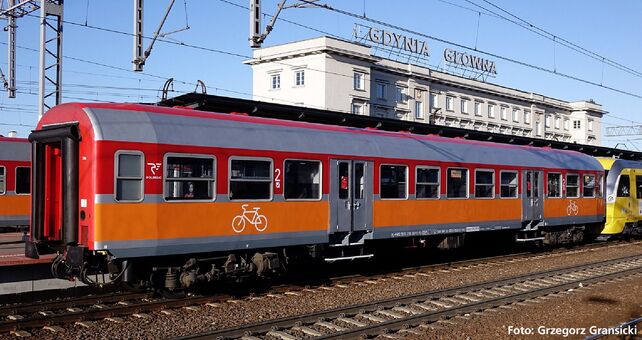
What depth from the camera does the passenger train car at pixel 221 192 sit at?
10.0 m

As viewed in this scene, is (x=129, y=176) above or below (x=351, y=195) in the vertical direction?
above

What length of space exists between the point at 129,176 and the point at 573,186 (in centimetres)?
1629

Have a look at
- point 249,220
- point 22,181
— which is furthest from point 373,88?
point 249,220

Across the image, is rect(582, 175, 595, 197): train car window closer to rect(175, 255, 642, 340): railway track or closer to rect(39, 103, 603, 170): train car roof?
rect(39, 103, 603, 170): train car roof

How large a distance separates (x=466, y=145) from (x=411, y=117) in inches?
1863

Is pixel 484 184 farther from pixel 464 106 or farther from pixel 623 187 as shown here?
pixel 464 106

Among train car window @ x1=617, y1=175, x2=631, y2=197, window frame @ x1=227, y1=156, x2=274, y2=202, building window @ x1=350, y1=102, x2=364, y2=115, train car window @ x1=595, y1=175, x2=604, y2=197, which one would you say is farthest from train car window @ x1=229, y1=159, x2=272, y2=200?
building window @ x1=350, y1=102, x2=364, y2=115

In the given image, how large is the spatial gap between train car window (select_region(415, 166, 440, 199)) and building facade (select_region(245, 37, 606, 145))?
126 ft

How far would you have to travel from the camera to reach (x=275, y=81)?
197ft

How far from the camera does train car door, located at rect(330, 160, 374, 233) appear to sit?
43.9 feet

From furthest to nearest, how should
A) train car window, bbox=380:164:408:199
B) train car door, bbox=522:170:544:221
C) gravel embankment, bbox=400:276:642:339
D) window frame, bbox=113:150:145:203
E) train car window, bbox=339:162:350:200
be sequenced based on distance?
train car door, bbox=522:170:544:221
train car window, bbox=380:164:408:199
train car window, bbox=339:162:350:200
window frame, bbox=113:150:145:203
gravel embankment, bbox=400:276:642:339

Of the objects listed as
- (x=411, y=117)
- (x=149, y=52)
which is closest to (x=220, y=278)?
(x=149, y=52)

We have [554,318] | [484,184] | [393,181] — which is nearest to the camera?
[554,318]

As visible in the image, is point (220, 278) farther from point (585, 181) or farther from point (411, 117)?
point (411, 117)
